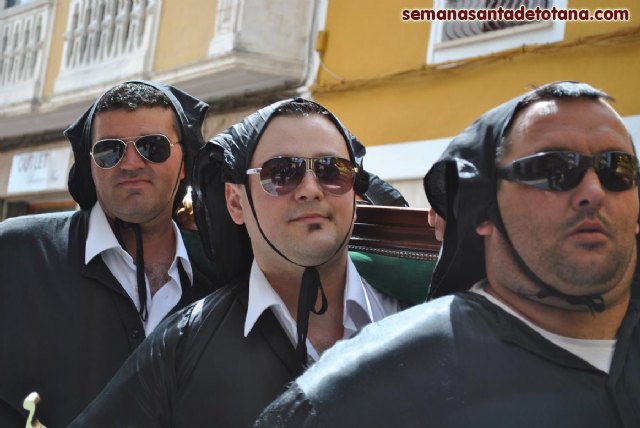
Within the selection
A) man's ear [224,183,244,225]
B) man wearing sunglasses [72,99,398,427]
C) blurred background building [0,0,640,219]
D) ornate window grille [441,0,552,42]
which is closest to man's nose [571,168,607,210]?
man wearing sunglasses [72,99,398,427]

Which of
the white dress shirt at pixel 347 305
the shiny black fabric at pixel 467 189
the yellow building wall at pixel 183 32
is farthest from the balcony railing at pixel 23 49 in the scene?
the shiny black fabric at pixel 467 189

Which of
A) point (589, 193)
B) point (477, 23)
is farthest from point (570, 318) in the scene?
point (477, 23)

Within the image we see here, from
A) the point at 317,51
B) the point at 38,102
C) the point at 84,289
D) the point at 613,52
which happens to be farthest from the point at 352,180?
the point at 38,102

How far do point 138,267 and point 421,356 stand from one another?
Result: 1.47m

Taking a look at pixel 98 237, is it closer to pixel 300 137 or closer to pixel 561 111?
pixel 300 137

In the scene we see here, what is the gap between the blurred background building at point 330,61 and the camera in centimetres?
693

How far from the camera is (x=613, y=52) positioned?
6559 millimetres

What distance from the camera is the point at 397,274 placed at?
8.85 ft

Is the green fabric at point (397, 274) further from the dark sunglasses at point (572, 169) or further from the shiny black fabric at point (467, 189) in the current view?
the dark sunglasses at point (572, 169)

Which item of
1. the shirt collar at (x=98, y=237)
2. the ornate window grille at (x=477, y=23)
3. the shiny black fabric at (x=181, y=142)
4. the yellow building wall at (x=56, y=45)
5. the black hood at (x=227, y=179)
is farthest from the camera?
the yellow building wall at (x=56, y=45)

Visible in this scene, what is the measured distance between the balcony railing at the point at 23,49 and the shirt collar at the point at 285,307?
1016 centimetres

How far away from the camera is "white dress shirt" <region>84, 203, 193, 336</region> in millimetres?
3020

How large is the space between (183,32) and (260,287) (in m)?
7.73

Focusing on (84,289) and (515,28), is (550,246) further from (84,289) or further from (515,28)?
(515,28)
